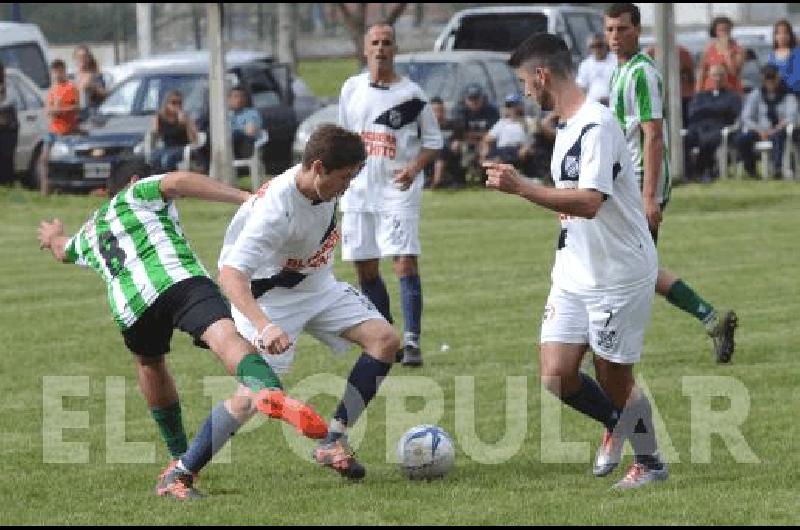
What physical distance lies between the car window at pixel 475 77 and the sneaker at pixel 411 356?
14825 millimetres

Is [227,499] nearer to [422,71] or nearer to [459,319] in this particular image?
[459,319]

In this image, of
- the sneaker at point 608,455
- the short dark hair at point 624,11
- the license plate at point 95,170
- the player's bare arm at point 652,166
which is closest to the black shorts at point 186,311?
the sneaker at point 608,455

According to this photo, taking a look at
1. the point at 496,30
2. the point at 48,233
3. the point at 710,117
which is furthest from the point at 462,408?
the point at 496,30

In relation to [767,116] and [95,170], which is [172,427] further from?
[95,170]

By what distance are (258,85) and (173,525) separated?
71.6ft

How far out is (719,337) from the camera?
39.3 ft

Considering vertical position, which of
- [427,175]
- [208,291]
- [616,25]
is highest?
[616,25]

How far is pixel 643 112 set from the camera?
1158 cm

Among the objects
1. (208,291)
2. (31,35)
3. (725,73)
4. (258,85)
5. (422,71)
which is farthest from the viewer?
(31,35)

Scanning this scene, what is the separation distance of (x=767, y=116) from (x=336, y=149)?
17.9 meters

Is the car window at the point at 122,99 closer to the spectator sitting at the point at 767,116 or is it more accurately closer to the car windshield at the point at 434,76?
the car windshield at the point at 434,76

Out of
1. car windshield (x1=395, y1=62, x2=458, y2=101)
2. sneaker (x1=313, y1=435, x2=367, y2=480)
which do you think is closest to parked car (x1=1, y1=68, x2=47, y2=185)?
car windshield (x1=395, y1=62, x2=458, y2=101)

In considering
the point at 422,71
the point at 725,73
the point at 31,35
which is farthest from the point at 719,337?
the point at 31,35

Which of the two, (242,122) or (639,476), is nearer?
(639,476)
